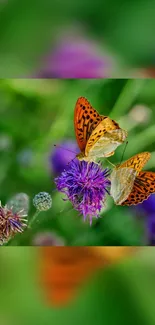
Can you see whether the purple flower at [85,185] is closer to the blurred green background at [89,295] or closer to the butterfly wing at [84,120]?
the butterfly wing at [84,120]

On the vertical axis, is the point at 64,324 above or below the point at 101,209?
below

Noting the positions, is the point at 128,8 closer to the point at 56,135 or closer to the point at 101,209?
the point at 56,135

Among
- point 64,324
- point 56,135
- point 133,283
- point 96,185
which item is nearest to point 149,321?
point 133,283

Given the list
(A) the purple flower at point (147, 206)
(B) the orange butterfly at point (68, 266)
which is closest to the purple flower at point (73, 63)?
(A) the purple flower at point (147, 206)

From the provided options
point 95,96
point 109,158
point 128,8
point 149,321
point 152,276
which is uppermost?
point 128,8

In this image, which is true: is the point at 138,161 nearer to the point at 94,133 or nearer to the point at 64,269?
the point at 94,133

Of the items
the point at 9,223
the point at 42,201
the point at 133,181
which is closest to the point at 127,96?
the point at 133,181
